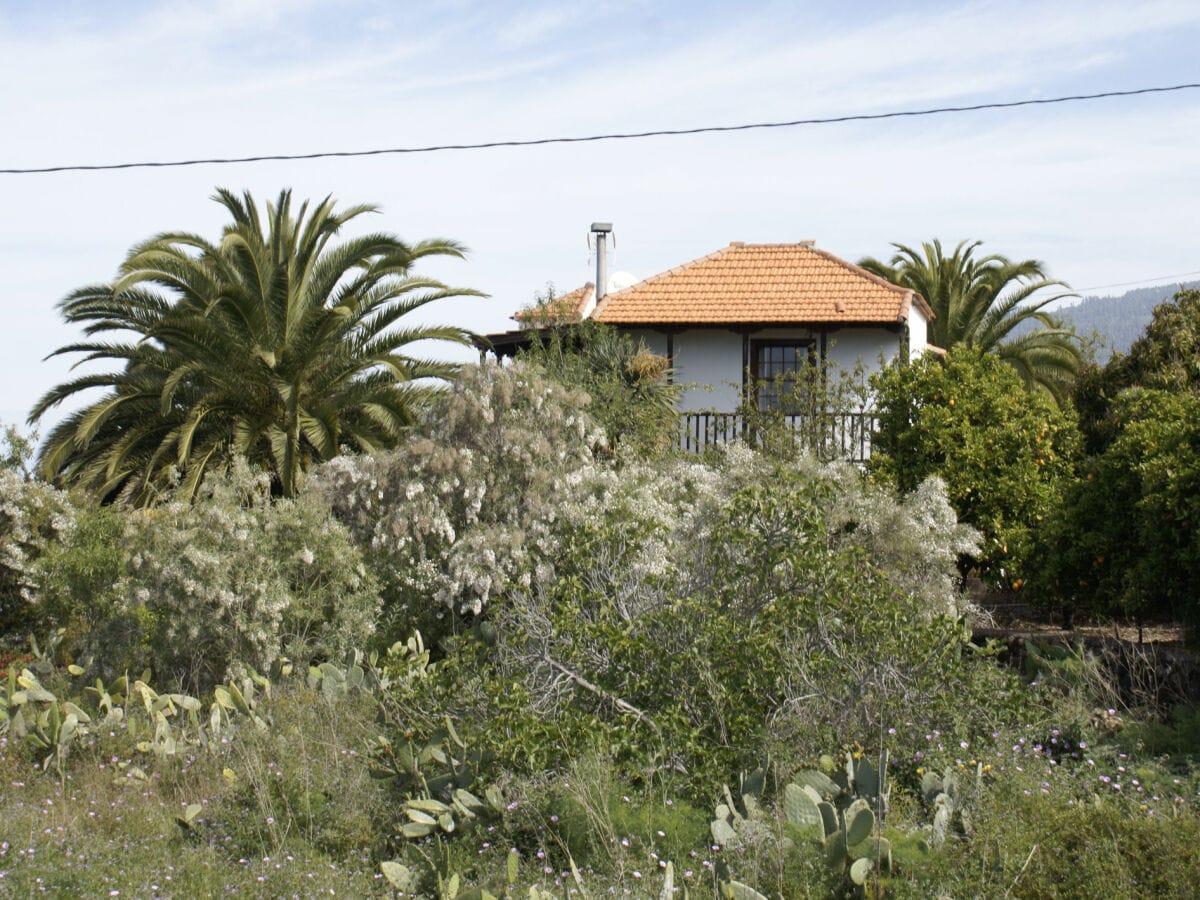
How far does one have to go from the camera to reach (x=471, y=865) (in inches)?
236

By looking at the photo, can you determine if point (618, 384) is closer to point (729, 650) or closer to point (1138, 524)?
point (1138, 524)

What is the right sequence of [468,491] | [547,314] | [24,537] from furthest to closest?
[547,314], [24,537], [468,491]

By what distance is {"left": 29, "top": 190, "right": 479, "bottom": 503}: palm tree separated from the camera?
16.4m

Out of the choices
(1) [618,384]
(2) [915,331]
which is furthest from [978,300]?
(1) [618,384]

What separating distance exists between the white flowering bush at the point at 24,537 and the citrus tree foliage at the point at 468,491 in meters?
4.63

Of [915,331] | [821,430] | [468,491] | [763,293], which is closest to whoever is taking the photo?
[468,491]

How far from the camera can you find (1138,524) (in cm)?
1034

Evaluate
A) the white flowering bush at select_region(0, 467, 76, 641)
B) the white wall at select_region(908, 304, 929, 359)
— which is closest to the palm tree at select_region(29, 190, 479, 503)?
the white flowering bush at select_region(0, 467, 76, 641)

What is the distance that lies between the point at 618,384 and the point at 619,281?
1023 cm

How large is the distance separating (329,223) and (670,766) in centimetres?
1235

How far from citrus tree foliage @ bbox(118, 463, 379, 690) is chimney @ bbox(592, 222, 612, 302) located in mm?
13374

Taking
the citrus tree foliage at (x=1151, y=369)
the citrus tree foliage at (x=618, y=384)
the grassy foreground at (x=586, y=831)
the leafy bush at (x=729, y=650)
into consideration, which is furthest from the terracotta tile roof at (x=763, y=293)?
the grassy foreground at (x=586, y=831)

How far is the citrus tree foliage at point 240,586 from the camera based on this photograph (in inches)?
396

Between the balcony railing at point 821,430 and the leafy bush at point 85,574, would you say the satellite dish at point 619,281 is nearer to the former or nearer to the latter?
the balcony railing at point 821,430
